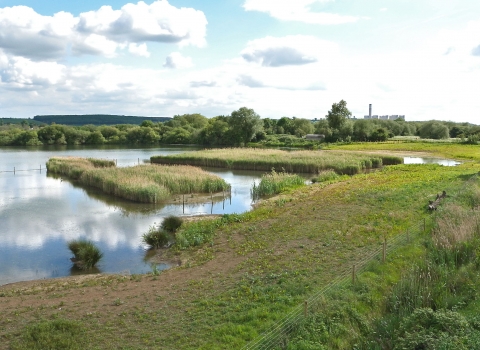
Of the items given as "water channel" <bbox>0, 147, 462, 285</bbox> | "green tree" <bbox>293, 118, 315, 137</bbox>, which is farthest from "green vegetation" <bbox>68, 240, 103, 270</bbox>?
"green tree" <bbox>293, 118, 315, 137</bbox>

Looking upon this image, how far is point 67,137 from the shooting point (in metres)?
101

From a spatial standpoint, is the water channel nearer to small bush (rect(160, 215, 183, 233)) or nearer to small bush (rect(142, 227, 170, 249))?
small bush (rect(142, 227, 170, 249))

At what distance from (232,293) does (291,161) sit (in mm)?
32804

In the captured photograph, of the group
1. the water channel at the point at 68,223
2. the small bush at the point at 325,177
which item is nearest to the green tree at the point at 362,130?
the small bush at the point at 325,177

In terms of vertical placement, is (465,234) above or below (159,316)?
above

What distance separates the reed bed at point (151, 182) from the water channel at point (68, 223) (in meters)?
0.78

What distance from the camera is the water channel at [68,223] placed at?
13977 millimetres

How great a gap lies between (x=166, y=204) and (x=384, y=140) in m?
63.4

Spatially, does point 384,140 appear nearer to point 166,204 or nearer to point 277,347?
point 166,204

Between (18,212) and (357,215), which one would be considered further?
(18,212)

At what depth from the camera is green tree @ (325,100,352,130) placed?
8006 cm

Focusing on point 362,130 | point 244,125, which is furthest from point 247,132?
point 362,130

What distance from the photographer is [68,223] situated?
2033 centimetres

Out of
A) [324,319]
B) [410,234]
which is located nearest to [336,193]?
[410,234]
